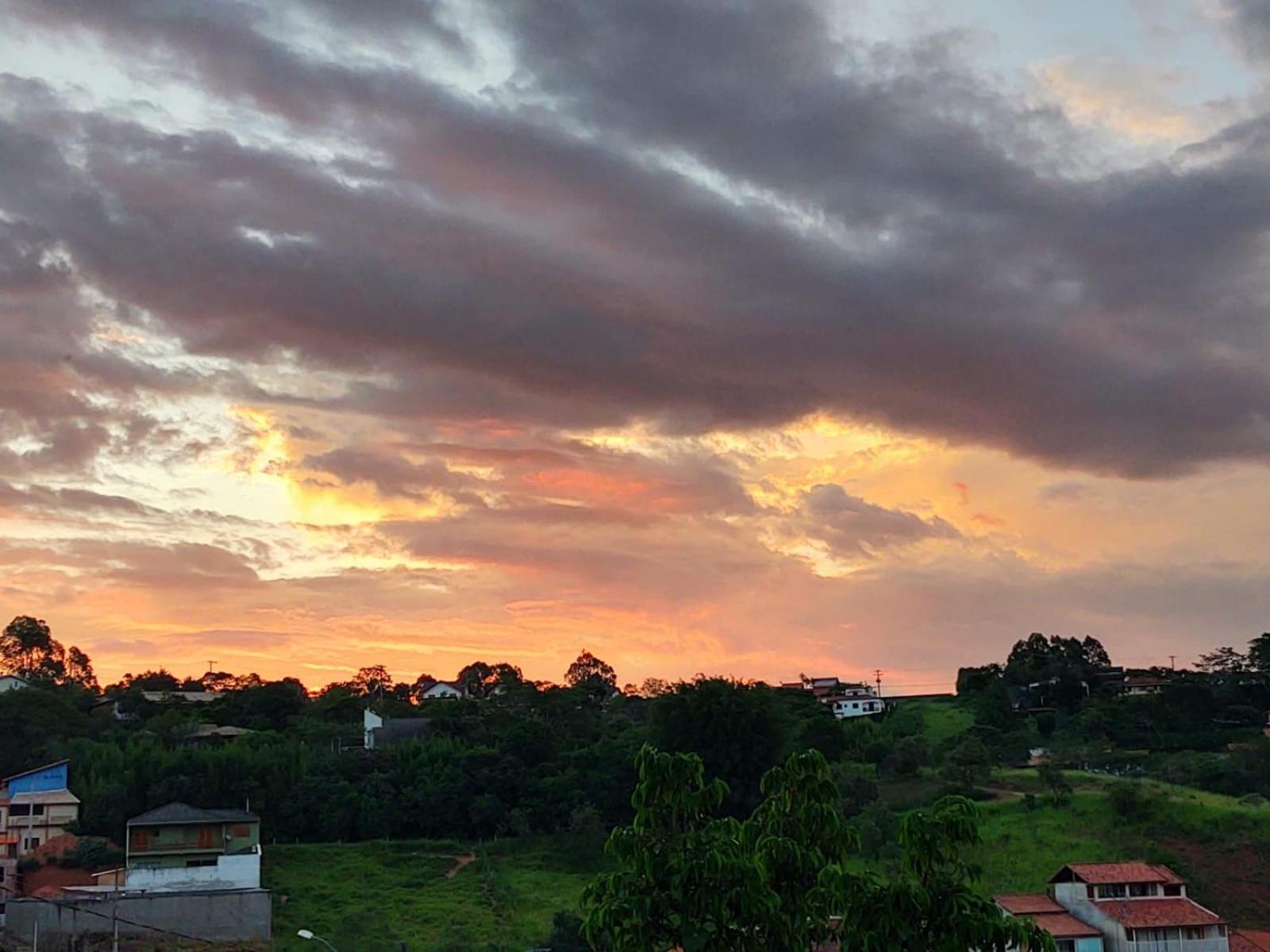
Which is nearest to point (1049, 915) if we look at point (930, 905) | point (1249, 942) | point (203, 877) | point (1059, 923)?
point (1059, 923)

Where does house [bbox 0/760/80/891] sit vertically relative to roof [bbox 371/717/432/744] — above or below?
below

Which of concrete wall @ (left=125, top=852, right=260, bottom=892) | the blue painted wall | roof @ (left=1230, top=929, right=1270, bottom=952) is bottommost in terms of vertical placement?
roof @ (left=1230, top=929, right=1270, bottom=952)

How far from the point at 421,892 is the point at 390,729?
33249mm

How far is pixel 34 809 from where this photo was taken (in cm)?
7525

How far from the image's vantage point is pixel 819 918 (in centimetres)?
1416

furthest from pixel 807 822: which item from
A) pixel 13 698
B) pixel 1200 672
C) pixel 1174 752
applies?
pixel 1200 672

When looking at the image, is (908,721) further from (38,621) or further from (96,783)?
(38,621)

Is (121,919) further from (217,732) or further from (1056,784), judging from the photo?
(1056,784)

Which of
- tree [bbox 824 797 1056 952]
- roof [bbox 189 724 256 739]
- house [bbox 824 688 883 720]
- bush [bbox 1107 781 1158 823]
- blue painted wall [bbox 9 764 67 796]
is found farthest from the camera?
house [bbox 824 688 883 720]

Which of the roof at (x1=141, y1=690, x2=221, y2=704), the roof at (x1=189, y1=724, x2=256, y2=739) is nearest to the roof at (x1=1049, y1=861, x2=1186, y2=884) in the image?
the roof at (x1=189, y1=724, x2=256, y2=739)

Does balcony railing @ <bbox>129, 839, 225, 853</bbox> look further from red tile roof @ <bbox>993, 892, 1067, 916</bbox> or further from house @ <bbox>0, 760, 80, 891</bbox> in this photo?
red tile roof @ <bbox>993, 892, 1067, 916</bbox>

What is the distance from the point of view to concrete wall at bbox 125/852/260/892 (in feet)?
208

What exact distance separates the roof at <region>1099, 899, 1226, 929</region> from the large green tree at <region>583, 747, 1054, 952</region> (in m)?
44.7

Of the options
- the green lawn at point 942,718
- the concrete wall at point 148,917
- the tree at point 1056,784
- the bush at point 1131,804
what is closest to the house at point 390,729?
the concrete wall at point 148,917
